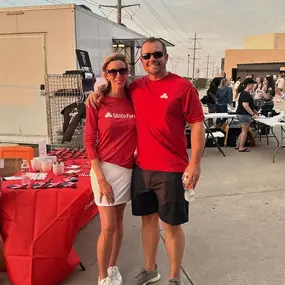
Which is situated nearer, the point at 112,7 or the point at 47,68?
the point at 47,68

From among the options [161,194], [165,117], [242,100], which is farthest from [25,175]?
[242,100]

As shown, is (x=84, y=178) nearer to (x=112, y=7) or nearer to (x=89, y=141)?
(x=89, y=141)

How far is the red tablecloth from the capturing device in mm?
2393

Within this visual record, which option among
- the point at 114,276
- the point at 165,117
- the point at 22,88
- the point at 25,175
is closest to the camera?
the point at 165,117

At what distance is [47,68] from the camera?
20.0 feet

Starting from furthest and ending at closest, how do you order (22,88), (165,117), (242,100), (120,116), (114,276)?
(242,100)
(22,88)
(114,276)
(120,116)
(165,117)

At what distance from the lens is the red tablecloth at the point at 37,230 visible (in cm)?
239

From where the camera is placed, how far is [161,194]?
7.43ft

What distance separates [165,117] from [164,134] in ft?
0.36

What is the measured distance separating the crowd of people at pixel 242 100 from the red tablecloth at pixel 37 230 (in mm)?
5315

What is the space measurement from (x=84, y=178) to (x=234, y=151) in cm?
502

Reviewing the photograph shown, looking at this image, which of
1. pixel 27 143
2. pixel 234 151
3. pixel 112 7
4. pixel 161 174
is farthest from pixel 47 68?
pixel 112 7

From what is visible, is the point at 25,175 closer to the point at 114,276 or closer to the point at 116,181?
the point at 116,181

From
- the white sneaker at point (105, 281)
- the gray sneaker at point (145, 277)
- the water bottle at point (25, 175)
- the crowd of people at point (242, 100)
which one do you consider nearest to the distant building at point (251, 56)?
the crowd of people at point (242, 100)
